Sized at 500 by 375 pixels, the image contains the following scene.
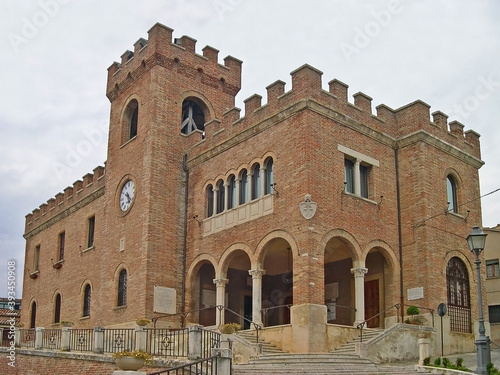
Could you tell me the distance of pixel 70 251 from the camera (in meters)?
32.0

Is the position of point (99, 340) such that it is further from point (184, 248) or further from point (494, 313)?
point (494, 313)

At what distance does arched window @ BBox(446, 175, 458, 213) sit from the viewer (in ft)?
76.6

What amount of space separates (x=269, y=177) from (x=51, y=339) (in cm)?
935

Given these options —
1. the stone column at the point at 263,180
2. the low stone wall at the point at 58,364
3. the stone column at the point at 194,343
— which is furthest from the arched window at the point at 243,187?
the stone column at the point at 194,343

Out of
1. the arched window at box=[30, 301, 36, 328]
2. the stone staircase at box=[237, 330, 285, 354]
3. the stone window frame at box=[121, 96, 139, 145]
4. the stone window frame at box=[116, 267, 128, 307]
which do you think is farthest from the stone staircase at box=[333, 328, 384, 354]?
the arched window at box=[30, 301, 36, 328]

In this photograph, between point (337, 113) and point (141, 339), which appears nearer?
point (141, 339)

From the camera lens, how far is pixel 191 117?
26562mm

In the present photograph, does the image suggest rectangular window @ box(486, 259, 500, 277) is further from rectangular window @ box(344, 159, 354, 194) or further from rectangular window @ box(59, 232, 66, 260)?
rectangular window @ box(59, 232, 66, 260)

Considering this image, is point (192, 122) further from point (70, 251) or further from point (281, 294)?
point (70, 251)

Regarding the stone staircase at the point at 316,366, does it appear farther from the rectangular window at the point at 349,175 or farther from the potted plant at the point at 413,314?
the rectangular window at the point at 349,175

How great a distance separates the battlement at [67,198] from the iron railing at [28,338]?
7963 millimetres

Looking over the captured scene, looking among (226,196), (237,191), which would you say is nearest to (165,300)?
(226,196)

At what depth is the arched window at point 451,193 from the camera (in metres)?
23.3

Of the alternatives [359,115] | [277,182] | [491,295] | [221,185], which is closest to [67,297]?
[221,185]
